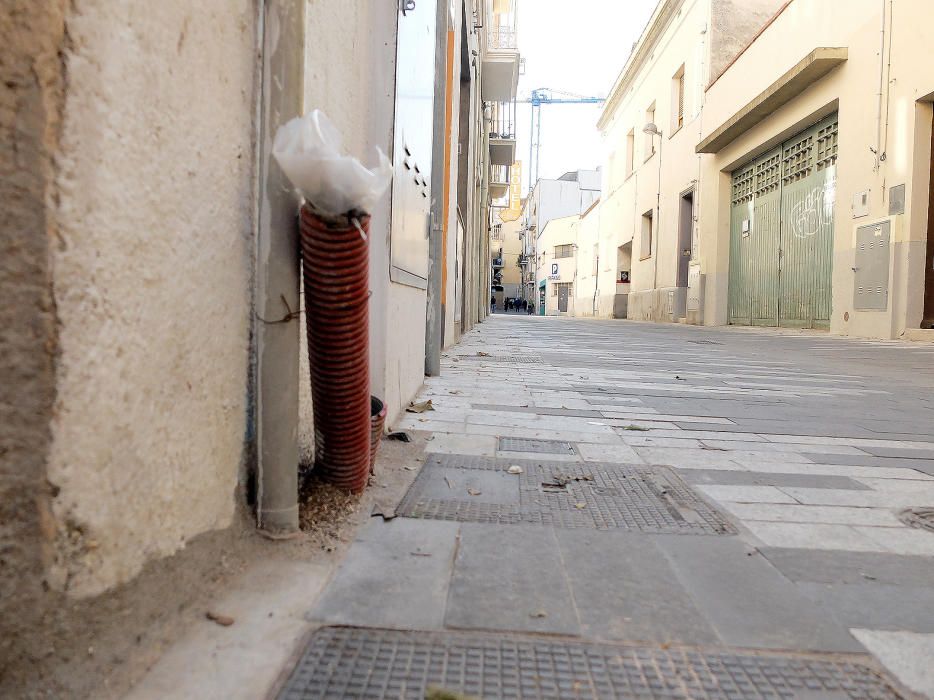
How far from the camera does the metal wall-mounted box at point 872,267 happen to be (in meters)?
10.4

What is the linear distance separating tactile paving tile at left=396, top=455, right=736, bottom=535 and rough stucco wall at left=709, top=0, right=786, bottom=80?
1819 centimetres

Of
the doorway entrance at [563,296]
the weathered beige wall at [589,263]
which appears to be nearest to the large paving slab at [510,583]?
the weathered beige wall at [589,263]

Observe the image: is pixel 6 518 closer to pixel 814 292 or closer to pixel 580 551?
pixel 580 551

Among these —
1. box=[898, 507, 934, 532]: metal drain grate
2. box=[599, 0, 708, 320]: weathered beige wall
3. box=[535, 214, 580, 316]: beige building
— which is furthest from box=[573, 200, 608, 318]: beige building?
box=[898, 507, 934, 532]: metal drain grate

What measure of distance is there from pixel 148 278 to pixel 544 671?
992 mm

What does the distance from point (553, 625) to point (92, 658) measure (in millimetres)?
838

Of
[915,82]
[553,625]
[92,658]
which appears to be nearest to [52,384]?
[92,658]

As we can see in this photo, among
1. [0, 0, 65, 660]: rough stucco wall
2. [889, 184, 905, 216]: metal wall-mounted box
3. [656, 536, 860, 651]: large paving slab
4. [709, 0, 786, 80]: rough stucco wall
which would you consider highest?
[709, 0, 786, 80]: rough stucco wall

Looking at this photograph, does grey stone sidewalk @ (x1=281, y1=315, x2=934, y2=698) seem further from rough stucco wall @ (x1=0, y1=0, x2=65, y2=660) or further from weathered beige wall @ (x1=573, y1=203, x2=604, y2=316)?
weathered beige wall @ (x1=573, y1=203, x2=604, y2=316)

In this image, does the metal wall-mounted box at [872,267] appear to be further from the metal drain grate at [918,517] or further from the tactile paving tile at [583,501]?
the tactile paving tile at [583,501]

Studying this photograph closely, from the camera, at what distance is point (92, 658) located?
111cm

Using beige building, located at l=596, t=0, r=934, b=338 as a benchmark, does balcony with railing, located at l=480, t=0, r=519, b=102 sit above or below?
above

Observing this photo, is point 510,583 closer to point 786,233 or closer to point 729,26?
point 786,233

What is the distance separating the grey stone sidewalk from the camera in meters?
1.25
